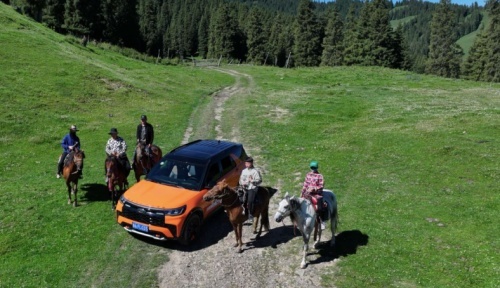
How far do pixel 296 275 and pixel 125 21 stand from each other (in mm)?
100761

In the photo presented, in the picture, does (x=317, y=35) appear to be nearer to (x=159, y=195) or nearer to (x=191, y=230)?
(x=159, y=195)

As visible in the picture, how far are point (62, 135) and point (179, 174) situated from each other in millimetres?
17209

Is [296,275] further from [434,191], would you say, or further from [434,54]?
[434,54]

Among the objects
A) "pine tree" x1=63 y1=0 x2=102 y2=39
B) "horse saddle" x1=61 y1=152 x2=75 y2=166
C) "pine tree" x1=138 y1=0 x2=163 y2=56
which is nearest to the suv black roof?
"horse saddle" x1=61 y1=152 x2=75 y2=166

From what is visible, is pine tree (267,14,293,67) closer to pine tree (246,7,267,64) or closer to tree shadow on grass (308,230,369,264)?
pine tree (246,7,267,64)

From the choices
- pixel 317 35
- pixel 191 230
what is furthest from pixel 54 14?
pixel 191 230

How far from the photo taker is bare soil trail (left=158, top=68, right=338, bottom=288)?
1247cm

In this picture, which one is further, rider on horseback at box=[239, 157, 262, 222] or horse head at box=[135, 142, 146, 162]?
horse head at box=[135, 142, 146, 162]

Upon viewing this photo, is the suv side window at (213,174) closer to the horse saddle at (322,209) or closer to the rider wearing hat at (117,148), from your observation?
the horse saddle at (322,209)

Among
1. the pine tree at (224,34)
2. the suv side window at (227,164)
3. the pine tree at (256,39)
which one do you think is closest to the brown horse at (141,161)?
the suv side window at (227,164)

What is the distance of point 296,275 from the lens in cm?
1280

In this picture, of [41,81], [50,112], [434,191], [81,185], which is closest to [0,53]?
[41,81]

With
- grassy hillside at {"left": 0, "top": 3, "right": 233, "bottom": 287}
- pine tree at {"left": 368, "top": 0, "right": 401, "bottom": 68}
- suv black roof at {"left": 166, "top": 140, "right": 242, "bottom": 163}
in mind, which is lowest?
grassy hillside at {"left": 0, "top": 3, "right": 233, "bottom": 287}

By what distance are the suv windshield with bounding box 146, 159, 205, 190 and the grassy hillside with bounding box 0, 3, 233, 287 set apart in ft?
8.09
